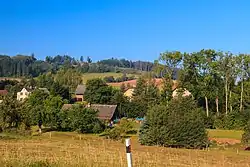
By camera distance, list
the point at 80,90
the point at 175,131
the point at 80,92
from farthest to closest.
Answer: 1. the point at 80,90
2. the point at 80,92
3. the point at 175,131

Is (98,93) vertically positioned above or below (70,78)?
below

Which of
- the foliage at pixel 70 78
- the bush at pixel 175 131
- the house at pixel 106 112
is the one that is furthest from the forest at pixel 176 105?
the foliage at pixel 70 78

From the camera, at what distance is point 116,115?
2724 inches

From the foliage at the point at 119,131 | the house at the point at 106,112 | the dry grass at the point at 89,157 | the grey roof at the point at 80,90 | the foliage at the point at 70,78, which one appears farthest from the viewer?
the foliage at the point at 70,78

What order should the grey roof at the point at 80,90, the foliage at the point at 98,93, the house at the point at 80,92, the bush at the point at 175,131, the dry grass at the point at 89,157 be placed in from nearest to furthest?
the dry grass at the point at 89,157 < the bush at the point at 175,131 < the foliage at the point at 98,93 < the house at the point at 80,92 < the grey roof at the point at 80,90

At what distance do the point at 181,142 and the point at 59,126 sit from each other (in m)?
20.0

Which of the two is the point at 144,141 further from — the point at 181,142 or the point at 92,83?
the point at 92,83

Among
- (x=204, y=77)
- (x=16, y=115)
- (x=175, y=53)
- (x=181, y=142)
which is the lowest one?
(x=181, y=142)

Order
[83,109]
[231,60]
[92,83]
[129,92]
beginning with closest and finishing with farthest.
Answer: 1. [83,109]
2. [231,60]
3. [92,83]
4. [129,92]

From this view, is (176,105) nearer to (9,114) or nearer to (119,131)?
(119,131)

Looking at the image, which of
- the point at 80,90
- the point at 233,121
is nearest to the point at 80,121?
the point at 233,121

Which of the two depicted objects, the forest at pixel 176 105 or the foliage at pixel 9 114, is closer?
the forest at pixel 176 105

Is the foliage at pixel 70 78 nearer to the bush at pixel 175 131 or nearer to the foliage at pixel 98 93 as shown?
the foliage at pixel 98 93

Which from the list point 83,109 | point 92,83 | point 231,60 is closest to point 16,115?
point 83,109
